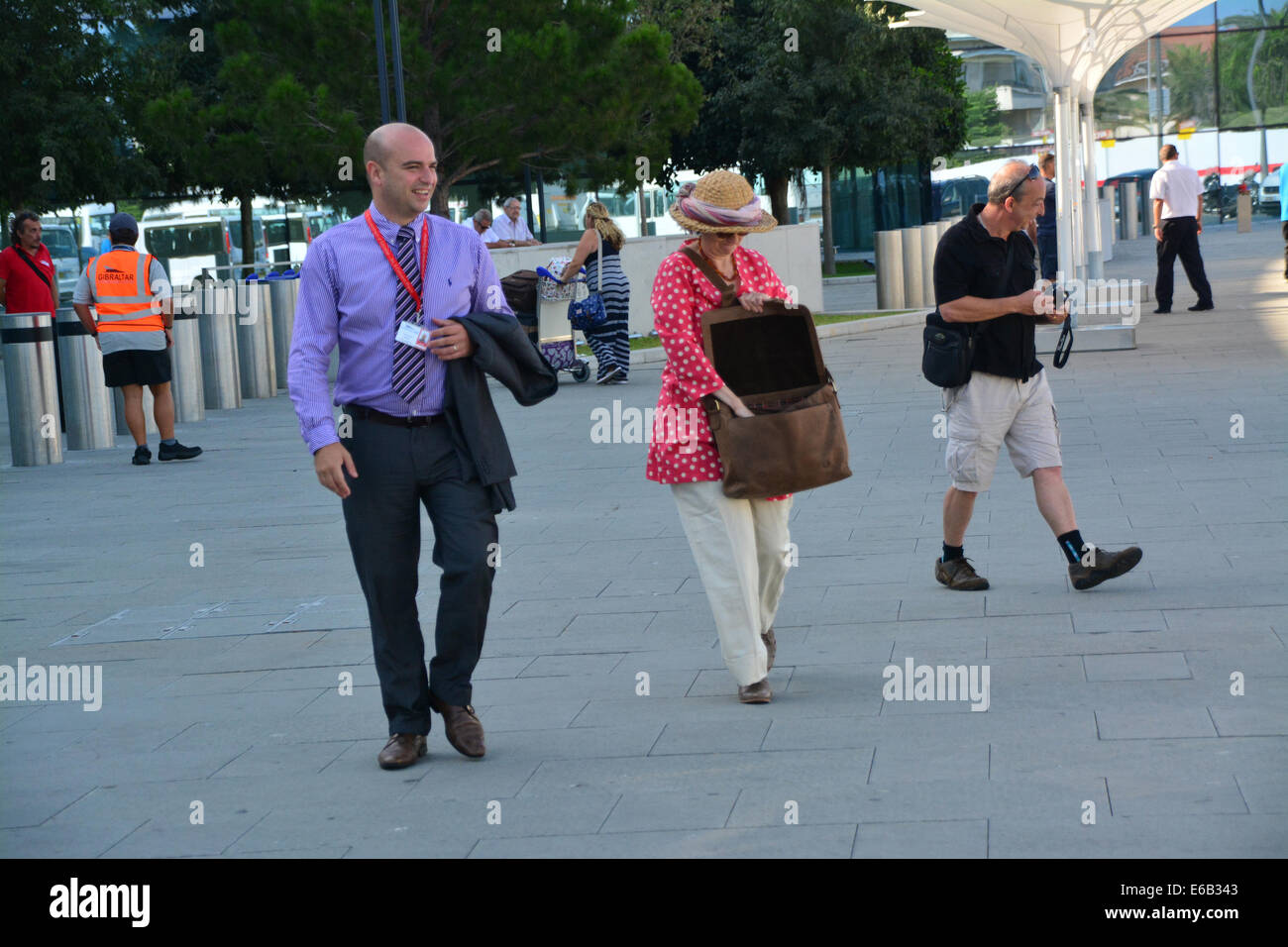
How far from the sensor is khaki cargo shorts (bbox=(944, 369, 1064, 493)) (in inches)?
276

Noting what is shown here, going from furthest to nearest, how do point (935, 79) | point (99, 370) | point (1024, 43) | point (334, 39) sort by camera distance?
point (935, 79)
point (334, 39)
point (1024, 43)
point (99, 370)

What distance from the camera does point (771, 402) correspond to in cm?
574

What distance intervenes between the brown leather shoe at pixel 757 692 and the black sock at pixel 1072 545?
1879mm

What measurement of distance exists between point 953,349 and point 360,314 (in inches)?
112

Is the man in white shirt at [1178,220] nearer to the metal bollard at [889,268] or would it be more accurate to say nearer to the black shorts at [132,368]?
the metal bollard at [889,268]

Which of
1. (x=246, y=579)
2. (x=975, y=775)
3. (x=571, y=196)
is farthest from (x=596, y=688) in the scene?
(x=571, y=196)

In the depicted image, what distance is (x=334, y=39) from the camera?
26.0 metres

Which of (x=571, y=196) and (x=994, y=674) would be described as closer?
(x=994, y=674)

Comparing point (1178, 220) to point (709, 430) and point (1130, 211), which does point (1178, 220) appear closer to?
point (709, 430)

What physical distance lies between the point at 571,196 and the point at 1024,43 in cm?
1133

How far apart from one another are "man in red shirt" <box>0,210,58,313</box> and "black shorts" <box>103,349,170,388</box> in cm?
335

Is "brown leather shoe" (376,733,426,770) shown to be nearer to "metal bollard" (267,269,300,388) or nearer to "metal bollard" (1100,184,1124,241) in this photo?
"metal bollard" (267,269,300,388)

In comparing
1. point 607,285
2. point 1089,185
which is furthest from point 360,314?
point 1089,185

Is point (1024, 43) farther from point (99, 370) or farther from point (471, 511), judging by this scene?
point (471, 511)
